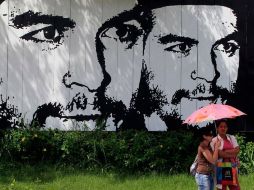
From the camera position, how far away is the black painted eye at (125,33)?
30.1 feet

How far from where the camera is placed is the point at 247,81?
9.34 meters

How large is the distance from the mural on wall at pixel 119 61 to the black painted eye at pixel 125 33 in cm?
2

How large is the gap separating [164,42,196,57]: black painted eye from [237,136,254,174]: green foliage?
6.00 ft

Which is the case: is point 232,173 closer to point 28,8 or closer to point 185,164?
point 185,164

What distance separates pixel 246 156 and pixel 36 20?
4432mm

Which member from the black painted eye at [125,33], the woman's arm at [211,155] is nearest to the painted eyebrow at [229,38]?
the black painted eye at [125,33]

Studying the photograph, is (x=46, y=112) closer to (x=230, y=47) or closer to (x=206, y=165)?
(x=230, y=47)

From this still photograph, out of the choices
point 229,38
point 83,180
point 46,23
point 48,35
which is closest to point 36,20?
point 46,23

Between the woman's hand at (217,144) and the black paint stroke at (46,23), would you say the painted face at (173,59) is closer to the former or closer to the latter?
the black paint stroke at (46,23)

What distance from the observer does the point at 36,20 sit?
30.0 ft

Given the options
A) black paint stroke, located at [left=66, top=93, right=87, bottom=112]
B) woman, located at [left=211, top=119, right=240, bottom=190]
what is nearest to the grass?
black paint stroke, located at [left=66, top=93, right=87, bottom=112]

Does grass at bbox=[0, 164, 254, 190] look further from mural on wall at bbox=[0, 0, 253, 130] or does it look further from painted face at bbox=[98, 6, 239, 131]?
painted face at bbox=[98, 6, 239, 131]

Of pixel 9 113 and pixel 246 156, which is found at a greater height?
pixel 9 113

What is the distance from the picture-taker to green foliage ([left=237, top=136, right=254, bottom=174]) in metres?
8.49
